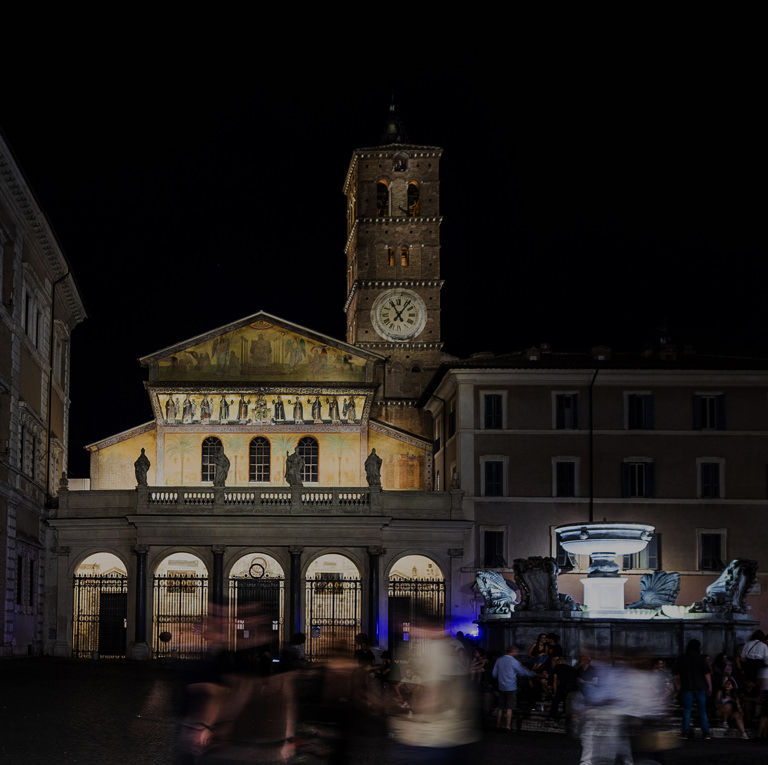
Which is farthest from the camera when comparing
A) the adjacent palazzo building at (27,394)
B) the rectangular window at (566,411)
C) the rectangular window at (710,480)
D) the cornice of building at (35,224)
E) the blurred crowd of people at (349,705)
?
the rectangular window at (566,411)

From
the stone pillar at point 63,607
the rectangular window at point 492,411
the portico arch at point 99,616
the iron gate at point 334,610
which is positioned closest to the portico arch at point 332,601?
Result: the iron gate at point 334,610

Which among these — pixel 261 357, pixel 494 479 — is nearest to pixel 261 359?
pixel 261 357

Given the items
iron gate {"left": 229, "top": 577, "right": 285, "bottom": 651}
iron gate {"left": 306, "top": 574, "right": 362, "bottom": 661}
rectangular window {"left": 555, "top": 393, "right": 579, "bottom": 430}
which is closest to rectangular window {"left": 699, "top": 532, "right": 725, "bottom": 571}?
rectangular window {"left": 555, "top": 393, "right": 579, "bottom": 430}

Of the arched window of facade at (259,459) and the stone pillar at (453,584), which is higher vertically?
the arched window of facade at (259,459)

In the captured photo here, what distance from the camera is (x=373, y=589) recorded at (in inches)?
1699

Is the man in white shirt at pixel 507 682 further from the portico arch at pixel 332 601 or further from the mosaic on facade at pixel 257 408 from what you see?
the mosaic on facade at pixel 257 408

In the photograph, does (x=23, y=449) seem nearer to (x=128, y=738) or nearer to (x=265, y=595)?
(x=265, y=595)

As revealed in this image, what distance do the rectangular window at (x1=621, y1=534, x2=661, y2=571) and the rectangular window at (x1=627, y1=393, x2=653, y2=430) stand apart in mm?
3865

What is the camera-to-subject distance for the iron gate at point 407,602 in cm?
4300

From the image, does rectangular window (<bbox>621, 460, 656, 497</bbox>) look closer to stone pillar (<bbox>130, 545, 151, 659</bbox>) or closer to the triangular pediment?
the triangular pediment

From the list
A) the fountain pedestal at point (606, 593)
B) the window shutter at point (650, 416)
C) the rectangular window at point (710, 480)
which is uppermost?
the window shutter at point (650, 416)

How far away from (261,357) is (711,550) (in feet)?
60.9

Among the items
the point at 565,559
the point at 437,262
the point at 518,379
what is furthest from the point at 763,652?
the point at 437,262

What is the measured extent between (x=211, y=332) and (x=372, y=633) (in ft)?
47.8
